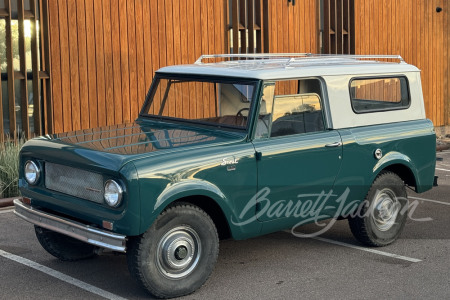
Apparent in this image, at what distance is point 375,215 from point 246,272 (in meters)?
1.51

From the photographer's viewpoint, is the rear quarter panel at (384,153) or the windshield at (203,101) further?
→ the rear quarter panel at (384,153)

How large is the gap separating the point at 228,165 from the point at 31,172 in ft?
5.60

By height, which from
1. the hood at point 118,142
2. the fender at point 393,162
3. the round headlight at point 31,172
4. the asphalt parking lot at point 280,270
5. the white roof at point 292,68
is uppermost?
the white roof at point 292,68

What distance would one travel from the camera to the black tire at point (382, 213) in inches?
287

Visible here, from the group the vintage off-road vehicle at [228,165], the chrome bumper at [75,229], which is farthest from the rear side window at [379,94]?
the chrome bumper at [75,229]

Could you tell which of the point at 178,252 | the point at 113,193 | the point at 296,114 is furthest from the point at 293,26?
the point at 113,193

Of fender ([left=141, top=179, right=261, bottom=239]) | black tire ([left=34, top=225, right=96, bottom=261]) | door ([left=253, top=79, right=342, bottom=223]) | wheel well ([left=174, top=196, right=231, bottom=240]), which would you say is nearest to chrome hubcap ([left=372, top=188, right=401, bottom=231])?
door ([left=253, top=79, right=342, bottom=223])

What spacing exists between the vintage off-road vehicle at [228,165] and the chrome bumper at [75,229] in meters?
0.01

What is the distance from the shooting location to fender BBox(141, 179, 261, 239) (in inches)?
223

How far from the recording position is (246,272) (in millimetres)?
6672

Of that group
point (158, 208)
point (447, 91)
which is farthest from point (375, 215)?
point (447, 91)

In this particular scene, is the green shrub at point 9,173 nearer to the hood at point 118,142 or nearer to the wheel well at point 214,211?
the hood at point 118,142

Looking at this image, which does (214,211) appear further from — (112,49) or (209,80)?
(112,49)

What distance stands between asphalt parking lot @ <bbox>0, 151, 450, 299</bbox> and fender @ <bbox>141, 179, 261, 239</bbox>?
446 millimetres
